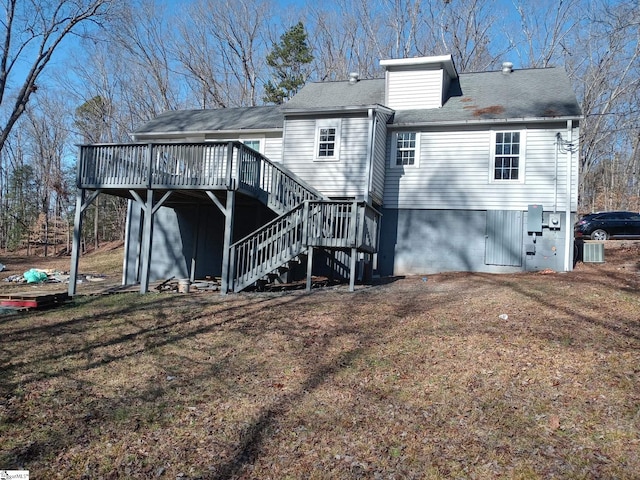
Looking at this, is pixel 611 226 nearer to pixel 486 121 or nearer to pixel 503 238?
pixel 503 238

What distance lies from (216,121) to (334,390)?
13638 mm

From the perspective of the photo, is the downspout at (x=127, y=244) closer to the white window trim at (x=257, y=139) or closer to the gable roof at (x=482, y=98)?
the white window trim at (x=257, y=139)

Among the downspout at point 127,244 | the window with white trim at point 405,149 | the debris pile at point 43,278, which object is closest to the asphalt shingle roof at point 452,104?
the window with white trim at point 405,149

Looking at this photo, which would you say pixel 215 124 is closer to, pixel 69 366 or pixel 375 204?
pixel 375 204

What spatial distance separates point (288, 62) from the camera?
3067 centimetres

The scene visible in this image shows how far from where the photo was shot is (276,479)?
4098mm

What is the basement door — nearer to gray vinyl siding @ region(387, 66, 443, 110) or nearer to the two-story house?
the two-story house

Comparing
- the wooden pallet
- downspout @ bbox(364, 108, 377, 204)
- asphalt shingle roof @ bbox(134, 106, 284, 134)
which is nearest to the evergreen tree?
asphalt shingle roof @ bbox(134, 106, 284, 134)

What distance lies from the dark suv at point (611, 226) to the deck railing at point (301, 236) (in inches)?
440

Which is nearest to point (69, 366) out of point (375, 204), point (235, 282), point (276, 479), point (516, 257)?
point (276, 479)

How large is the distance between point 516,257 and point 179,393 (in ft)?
36.8

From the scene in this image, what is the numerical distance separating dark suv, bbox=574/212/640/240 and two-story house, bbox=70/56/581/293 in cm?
575

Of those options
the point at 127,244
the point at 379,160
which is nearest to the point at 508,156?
the point at 379,160

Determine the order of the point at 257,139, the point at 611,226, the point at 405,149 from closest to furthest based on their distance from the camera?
the point at 405,149
the point at 257,139
the point at 611,226
